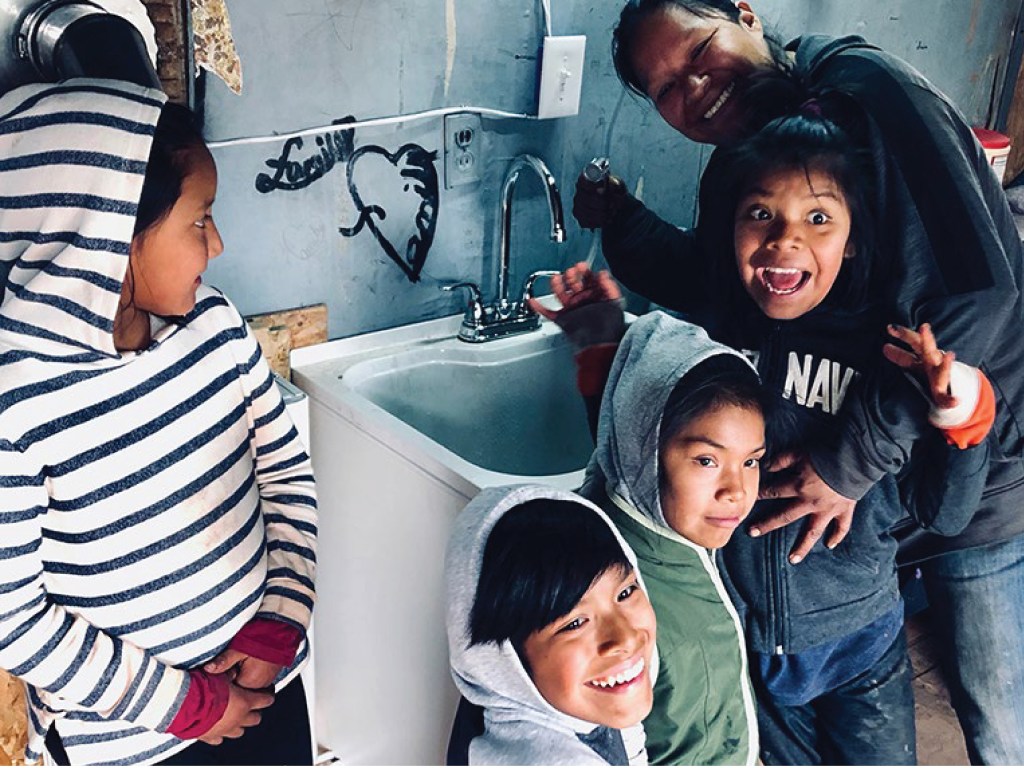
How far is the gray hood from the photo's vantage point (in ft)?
3.99

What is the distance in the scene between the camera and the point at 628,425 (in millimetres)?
1236

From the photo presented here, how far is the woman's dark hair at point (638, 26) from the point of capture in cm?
118

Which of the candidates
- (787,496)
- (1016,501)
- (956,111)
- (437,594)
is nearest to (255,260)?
(437,594)

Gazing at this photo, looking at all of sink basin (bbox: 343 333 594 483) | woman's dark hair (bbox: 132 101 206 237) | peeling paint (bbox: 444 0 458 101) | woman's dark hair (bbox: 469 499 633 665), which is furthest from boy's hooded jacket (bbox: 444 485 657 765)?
peeling paint (bbox: 444 0 458 101)

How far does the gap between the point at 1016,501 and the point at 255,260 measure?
1.00 metres

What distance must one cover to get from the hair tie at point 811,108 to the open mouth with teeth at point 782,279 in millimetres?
166

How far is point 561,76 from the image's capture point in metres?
1.42

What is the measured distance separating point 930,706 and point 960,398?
0.61 metres

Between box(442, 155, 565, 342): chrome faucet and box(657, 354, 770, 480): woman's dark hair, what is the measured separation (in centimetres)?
29

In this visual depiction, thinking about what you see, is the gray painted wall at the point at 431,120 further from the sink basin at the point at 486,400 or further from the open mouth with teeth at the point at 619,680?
the open mouth with teeth at the point at 619,680

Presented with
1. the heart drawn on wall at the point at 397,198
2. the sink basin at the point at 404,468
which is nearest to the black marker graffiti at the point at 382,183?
the heart drawn on wall at the point at 397,198

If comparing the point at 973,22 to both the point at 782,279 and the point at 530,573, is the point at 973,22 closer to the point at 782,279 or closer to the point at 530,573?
the point at 782,279

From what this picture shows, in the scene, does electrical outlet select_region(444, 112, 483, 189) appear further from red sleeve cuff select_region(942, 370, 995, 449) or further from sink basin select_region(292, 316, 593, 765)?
red sleeve cuff select_region(942, 370, 995, 449)

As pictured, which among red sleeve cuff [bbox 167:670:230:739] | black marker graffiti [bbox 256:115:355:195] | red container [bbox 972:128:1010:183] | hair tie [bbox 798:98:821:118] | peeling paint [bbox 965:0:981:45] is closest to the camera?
red sleeve cuff [bbox 167:670:230:739]
